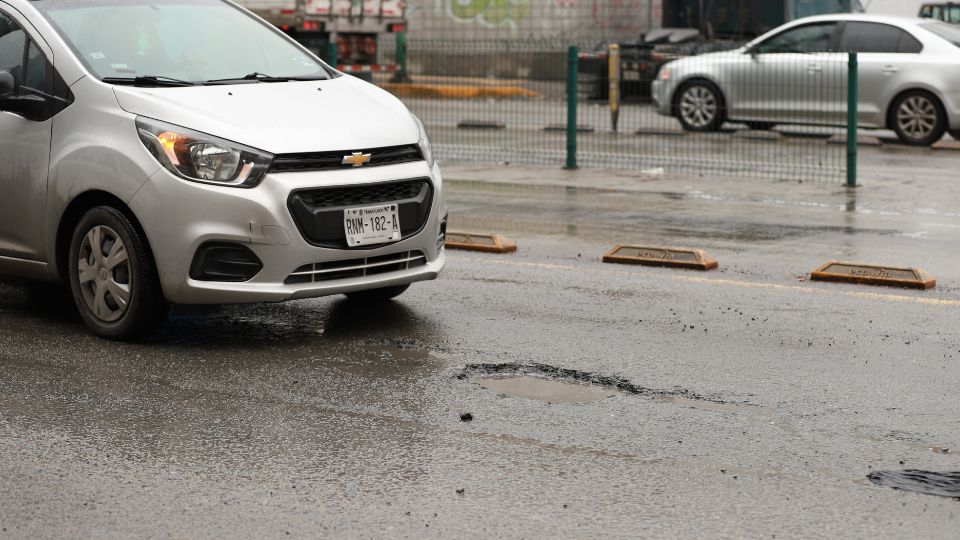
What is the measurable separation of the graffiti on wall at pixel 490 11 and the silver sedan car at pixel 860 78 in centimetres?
1303

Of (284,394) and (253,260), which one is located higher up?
(253,260)

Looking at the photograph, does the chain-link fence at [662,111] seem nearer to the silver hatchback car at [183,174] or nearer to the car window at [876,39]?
the car window at [876,39]

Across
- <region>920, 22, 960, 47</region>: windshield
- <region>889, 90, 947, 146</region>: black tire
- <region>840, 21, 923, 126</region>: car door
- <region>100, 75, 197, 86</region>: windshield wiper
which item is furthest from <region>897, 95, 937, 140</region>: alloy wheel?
<region>100, 75, 197, 86</region>: windshield wiper

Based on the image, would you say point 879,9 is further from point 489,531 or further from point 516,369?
point 489,531

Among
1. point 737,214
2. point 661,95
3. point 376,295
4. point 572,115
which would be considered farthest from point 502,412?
point 661,95

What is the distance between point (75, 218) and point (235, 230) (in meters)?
0.98

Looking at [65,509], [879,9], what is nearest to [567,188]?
[65,509]

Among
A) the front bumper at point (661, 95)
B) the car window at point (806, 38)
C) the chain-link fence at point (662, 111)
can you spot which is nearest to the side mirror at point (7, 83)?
the chain-link fence at point (662, 111)

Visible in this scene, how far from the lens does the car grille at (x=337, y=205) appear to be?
23.4 feet

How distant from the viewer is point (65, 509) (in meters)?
4.97

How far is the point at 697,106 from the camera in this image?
19297mm

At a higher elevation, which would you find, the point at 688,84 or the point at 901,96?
the point at 688,84

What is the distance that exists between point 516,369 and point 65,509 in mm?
2419

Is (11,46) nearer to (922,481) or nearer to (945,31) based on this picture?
(922,481)
